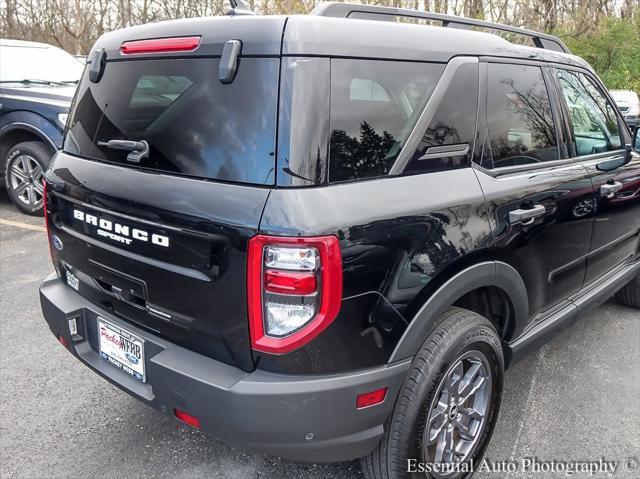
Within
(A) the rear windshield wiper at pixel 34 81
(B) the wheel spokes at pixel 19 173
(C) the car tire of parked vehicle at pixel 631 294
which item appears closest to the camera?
(C) the car tire of parked vehicle at pixel 631 294

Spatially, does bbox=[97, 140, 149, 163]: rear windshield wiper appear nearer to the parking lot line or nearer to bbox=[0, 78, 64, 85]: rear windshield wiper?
the parking lot line

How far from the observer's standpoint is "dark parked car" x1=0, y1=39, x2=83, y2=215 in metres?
6.05

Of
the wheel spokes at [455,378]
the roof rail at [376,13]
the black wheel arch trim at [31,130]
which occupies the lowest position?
the wheel spokes at [455,378]

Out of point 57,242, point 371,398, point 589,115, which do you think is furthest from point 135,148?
point 589,115

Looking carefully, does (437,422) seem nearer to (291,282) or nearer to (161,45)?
(291,282)

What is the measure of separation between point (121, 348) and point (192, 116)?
3.17ft

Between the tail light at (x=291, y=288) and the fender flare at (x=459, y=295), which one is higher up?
the tail light at (x=291, y=288)

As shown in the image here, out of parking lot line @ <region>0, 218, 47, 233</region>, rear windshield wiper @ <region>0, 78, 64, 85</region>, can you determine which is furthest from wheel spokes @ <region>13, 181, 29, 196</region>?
rear windshield wiper @ <region>0, 78, 64, 85</region>

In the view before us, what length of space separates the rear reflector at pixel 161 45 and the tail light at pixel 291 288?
79 cm

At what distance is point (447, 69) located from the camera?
216 centimetres

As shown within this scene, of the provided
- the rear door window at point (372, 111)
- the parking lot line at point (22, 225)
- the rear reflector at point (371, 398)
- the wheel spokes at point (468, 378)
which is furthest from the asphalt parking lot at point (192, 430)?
the parking lot line at point (22, 225)

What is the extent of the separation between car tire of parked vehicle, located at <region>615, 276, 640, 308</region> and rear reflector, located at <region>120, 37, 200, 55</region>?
3.65 meters

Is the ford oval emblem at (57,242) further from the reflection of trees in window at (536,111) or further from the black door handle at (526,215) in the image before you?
the reflection of trees in window at (536,111)

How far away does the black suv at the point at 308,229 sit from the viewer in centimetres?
172
